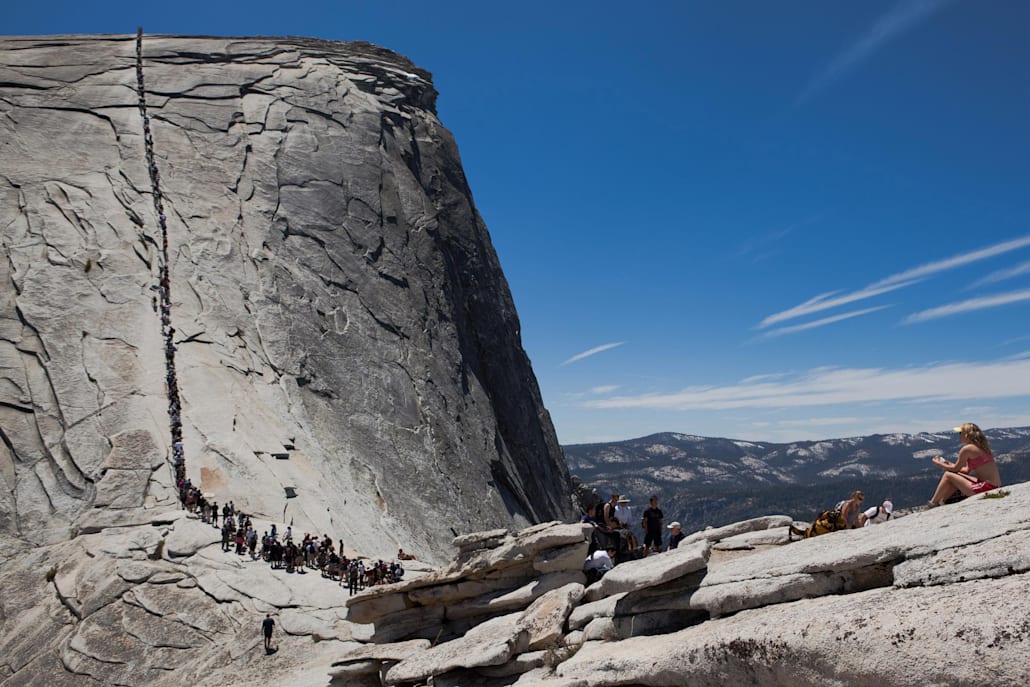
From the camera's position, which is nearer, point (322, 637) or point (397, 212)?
point (322, 637)

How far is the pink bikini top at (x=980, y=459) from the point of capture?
11.8 m

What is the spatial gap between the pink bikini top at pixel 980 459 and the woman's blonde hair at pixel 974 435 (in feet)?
0.25

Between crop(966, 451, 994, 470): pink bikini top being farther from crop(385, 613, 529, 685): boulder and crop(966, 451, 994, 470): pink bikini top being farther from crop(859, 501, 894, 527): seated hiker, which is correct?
crop(385, 613, 529, 685): boulder

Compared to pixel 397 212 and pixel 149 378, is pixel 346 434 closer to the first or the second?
pixel 149 378

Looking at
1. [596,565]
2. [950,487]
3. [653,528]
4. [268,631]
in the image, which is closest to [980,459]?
[950,487]

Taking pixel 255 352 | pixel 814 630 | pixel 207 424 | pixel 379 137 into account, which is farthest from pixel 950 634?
pixel 379 137

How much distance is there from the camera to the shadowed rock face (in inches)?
1428

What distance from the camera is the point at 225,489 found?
33.5 m

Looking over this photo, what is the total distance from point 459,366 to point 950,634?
53621mm

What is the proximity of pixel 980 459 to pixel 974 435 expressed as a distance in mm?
592

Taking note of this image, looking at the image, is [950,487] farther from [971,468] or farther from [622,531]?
[622,531]

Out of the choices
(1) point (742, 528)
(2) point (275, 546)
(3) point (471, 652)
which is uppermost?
(1) point (742, 528)

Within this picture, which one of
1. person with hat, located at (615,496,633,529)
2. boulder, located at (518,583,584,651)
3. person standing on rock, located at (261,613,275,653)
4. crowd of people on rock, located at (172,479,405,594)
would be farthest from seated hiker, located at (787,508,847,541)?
person standing on rock, located at (261,613,275,653)

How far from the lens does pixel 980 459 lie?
11.9 metres
